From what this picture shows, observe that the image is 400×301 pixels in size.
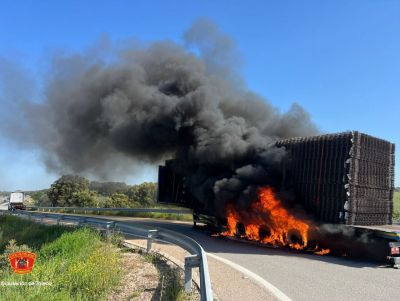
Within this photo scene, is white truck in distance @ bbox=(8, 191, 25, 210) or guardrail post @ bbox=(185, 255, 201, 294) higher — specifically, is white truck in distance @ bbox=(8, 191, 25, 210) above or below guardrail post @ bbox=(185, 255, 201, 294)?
below

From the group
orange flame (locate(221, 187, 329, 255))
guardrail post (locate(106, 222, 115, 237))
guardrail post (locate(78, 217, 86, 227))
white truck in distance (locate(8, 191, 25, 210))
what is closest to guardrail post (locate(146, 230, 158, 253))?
guardrail post (locate(106, 222, 115, 237))

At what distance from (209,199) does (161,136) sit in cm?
380

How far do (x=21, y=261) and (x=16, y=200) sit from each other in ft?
150

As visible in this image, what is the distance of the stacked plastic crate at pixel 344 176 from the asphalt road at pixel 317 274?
1.49 meters

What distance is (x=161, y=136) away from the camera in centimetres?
1731

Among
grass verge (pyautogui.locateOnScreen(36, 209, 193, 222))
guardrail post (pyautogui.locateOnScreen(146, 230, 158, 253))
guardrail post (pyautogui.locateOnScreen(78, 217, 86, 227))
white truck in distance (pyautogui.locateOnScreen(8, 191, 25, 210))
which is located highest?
guardrail post (pyautogui.locateOnScreen(146, 230, 158, 253))

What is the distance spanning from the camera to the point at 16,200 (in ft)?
157

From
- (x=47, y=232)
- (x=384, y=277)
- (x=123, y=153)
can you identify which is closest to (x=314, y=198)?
(x=384, y=277)

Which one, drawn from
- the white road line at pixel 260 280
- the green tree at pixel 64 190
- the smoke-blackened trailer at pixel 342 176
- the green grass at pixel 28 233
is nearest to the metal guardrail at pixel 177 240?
the green grass at pixel 28 233

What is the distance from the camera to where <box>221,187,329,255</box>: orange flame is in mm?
11906

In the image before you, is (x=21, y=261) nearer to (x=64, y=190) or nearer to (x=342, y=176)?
(x=342, y=176)

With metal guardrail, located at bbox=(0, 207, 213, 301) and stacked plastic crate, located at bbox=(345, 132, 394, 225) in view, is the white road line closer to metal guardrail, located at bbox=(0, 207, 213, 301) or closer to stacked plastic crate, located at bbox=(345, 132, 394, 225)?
metal guardrail, located at bbox=(0, 207, 213, 301)

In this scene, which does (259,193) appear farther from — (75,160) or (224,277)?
(75,160)

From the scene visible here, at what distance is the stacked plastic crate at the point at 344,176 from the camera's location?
442 inches
